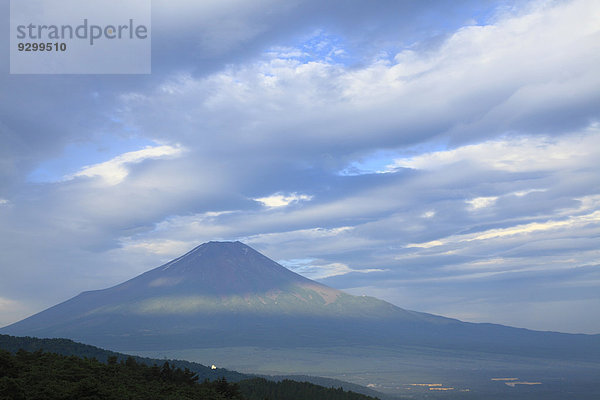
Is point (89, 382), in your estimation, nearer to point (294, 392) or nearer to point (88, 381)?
point (88, 381)

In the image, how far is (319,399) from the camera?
11381 centimetres

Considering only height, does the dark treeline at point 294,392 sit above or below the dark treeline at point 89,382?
below

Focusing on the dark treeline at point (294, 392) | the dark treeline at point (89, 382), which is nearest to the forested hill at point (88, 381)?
the dark treeline at point (89, 382)

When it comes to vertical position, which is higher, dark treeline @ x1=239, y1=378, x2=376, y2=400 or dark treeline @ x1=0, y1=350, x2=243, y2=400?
dark treeline @ x1=0, y1=350, x2=243, y2=400

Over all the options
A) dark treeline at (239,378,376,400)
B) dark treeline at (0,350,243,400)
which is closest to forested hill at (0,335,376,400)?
dark treeline at (0,350,243,400)

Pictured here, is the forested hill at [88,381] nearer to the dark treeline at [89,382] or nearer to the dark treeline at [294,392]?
the dark treeline at [89,382]

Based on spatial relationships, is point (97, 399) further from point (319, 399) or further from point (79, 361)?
point (319, 399)

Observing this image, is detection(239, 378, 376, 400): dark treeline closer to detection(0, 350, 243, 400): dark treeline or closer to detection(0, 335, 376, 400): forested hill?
detection(0, 335, 376, 400): forested hill

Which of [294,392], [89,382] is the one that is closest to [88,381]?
[89,382]

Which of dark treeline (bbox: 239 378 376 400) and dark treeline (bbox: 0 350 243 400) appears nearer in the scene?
dark treeline (bbox: 0 350 243 400)

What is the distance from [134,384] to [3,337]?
161123 mm

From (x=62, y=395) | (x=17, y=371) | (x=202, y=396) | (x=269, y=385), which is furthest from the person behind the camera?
(x=269, y=385)

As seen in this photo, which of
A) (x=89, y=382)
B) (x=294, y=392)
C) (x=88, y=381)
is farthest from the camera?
(x=294, y=392)

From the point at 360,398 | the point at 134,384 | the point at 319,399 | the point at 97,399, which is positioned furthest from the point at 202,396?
the point at 360,398
